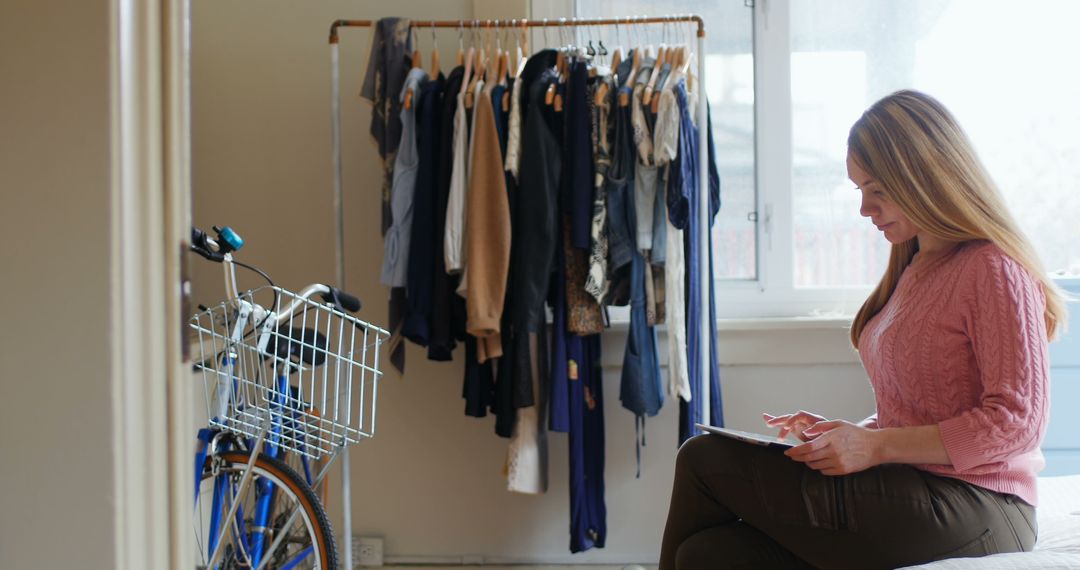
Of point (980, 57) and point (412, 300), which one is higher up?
point (980, 57)

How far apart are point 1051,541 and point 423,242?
1544 mm

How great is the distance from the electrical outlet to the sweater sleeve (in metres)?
1.91

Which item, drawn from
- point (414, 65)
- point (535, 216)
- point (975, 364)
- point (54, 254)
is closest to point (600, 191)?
point (535, 216)

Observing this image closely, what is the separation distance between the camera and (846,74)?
2.77m

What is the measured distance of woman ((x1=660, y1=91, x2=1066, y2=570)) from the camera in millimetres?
1357

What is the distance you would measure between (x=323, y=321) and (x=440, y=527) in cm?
74

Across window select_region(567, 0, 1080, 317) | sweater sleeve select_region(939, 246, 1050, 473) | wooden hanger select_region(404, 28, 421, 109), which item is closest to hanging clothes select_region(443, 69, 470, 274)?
wooden hanger select_region(404, 28, 421, 109)

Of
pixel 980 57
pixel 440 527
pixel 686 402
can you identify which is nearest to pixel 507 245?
pixel 686 402

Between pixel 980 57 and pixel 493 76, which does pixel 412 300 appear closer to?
pixel 493 76

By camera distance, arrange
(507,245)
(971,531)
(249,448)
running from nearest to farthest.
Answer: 1. (971,531)
2. (249,448)
3. (507,245)

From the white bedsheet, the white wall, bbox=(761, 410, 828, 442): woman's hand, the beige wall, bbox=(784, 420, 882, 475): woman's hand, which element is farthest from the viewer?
the white wall

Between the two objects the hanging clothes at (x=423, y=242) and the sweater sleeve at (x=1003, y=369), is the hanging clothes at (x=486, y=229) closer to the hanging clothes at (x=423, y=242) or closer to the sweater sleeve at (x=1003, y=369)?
the hanging clothes at (x=423, y=242)

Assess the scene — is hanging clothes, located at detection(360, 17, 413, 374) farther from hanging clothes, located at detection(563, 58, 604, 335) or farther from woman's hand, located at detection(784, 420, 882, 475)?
woman's hand, located at detection(784, 420, 882, 475)

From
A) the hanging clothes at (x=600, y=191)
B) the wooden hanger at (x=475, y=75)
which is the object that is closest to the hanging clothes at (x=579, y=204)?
the hanging clothes at (x=600, y=191)
